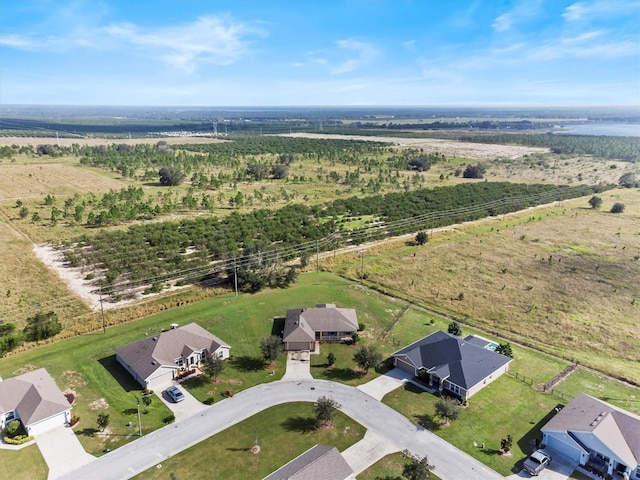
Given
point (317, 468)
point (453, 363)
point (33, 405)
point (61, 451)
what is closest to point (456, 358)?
point (453, 363)

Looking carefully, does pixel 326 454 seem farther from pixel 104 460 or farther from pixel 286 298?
pixel 286 298

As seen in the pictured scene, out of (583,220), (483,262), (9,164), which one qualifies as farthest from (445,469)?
(9,164)

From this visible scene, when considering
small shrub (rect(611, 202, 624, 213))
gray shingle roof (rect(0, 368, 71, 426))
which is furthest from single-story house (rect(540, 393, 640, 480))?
small shrub (rect(611, 202, 624, 213))

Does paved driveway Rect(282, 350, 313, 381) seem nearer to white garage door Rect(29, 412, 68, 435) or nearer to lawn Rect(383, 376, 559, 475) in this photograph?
lawn Rect(383, 376, 559, 475)

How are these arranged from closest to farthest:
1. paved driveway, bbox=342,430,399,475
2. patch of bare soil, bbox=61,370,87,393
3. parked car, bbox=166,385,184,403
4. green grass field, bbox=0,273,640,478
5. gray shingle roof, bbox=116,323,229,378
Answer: paved driveway, bbox=342,430,399,475
green grass field, bbox=0,273,640,478
parked car, bbox=166,385,184,403
patch of bare soil, bbox=61,370,87,393
gray shingle roof, bbox=116,323,229,378

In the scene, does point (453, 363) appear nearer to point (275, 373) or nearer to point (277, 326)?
point (275, 373)
